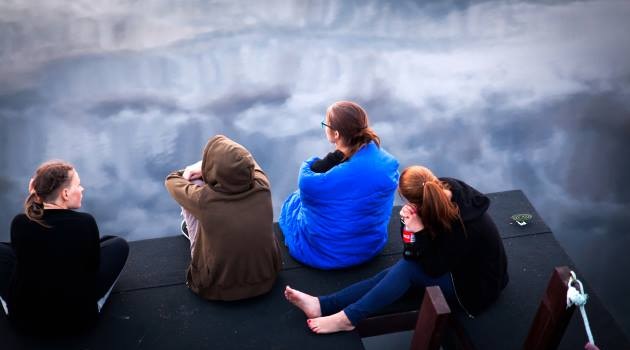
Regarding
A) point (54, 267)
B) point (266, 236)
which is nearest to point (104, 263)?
point (54, 267)

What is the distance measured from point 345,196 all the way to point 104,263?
1.12 metres

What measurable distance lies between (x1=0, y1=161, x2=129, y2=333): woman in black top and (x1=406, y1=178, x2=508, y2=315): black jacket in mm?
1346

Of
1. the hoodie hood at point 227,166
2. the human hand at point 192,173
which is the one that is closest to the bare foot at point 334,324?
the hoodie hood at point 227,166

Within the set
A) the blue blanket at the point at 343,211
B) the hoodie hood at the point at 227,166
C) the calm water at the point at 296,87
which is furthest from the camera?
the calm water at the point at 296,87

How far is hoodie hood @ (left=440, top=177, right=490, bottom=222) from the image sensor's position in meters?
2.20

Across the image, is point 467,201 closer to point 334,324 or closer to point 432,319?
point 432,319

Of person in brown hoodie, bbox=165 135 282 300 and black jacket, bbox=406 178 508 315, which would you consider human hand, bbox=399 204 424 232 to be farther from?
person in brown hoodie, bbox=165 135 282 300

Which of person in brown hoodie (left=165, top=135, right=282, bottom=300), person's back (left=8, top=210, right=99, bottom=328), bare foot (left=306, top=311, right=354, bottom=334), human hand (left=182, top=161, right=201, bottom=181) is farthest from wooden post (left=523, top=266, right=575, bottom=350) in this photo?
person's back (left=8, top=210, right=99, bottom=328)

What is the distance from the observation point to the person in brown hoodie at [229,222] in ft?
7.57

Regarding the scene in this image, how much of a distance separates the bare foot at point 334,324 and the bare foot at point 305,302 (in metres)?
0.06

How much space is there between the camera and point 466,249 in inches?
87.0

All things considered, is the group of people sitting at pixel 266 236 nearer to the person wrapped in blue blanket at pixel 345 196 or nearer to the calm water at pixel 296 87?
the person wrapped in blue blanket at pixel 345 196

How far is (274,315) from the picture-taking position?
101 inches

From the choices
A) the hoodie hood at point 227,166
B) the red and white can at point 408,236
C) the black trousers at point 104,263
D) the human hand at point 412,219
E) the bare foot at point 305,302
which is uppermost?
→ the hoodie hood at point 227,166
